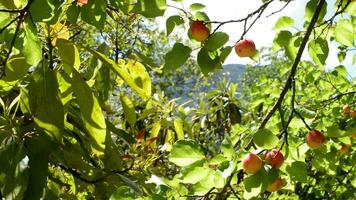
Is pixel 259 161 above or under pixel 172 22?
under

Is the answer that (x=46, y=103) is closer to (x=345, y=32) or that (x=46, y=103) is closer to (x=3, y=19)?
(x=3, y=19)

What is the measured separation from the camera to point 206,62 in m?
1.24

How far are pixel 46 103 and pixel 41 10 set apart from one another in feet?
0.67

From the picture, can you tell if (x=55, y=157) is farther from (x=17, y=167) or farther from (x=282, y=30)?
(x=282, y=30)

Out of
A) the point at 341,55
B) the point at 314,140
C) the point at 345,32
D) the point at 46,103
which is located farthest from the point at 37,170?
the point at 341,55

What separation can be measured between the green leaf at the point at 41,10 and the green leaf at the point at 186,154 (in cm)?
43

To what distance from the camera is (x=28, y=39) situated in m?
1.10

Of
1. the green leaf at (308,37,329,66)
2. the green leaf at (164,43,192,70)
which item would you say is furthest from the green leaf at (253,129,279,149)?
the green leaf at (308,37,329,66)

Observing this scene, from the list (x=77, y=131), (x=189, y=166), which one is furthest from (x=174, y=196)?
(x=77, y=131)

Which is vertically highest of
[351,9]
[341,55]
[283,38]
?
[341,55]

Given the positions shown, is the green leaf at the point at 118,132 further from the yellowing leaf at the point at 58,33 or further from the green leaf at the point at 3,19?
the green leaf at the point at 3,19

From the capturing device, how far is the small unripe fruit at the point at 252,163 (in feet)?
3.77

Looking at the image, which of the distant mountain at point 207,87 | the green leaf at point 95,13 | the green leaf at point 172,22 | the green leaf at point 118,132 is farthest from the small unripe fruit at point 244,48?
the green leaf at point 118,132

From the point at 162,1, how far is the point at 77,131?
2.24 ft
